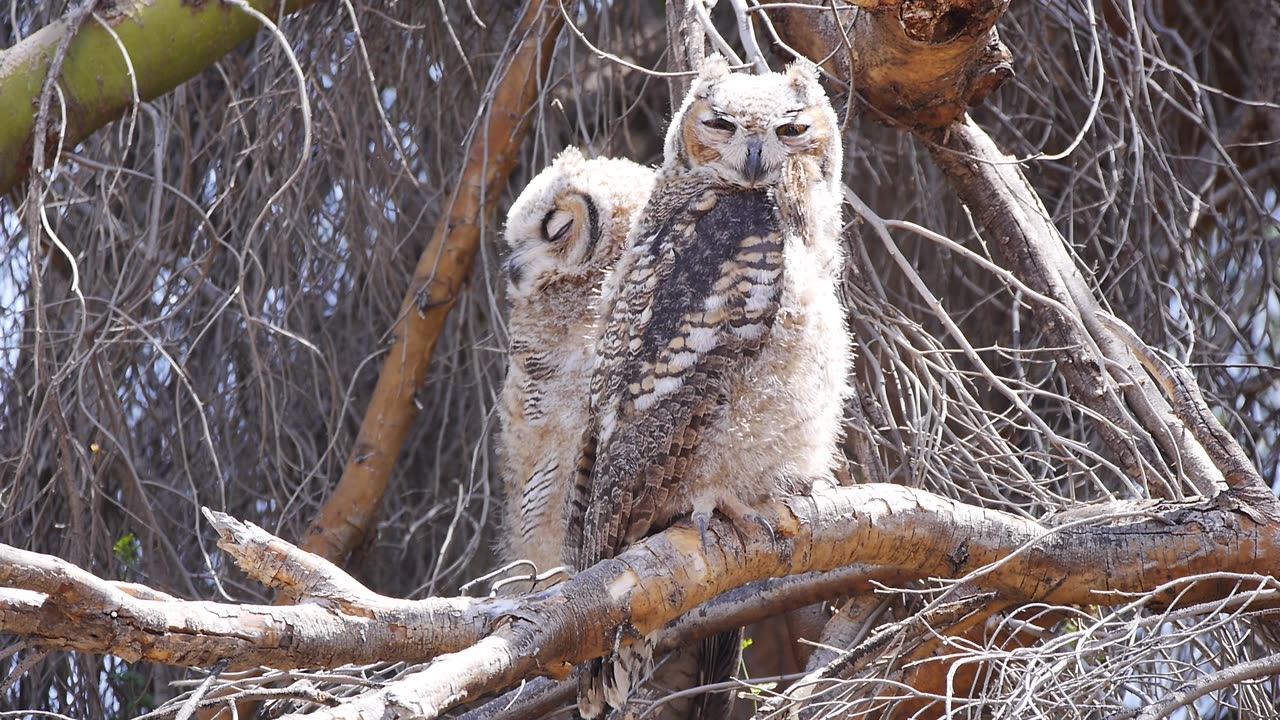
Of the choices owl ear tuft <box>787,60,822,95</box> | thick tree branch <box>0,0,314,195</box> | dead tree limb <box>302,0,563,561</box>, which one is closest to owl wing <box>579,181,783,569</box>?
owl ear tuft <box>787,60,822,95</box>

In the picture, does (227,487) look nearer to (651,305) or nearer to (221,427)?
(221,427)

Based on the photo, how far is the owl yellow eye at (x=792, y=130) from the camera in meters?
2.50

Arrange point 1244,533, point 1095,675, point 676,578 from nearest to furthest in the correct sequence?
point 1095,675, point 676,578, point 1244,533

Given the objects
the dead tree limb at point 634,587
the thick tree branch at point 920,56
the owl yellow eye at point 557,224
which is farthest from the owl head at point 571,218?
the dead tree limb at point 634,587

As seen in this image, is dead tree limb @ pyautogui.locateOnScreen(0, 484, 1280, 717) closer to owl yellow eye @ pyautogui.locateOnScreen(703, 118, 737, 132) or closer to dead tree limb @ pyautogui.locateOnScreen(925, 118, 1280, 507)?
dead tree limb @ pyautogui.locateOnScreen(925, 118, 1280, 507)

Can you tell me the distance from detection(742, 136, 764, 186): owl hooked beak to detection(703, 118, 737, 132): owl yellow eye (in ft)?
0.16

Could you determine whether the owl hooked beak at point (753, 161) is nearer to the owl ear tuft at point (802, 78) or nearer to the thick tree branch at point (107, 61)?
the owl ear tuft at point (802, 78)

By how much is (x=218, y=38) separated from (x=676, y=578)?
1.77 m

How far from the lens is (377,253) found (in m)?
3.39

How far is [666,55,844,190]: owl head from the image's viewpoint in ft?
8.16

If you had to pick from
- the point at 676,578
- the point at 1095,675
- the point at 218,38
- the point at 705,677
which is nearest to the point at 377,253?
the point at 218,38

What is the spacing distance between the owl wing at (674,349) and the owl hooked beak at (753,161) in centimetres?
5

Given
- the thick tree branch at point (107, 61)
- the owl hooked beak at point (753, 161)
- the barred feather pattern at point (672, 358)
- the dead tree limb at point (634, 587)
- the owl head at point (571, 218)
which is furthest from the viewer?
the owl head at point (571, 218)

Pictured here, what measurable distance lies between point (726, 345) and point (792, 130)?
476 mm
